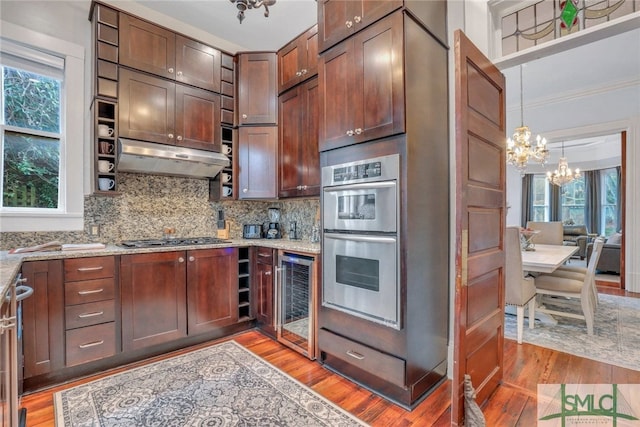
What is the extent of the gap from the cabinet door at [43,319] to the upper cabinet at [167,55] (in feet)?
6.06

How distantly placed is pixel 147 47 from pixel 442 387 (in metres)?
3.77

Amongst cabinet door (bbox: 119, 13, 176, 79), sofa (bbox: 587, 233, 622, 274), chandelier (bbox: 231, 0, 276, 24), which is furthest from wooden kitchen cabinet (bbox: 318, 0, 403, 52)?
sofa (bbox: 587, 233, 622, 274)

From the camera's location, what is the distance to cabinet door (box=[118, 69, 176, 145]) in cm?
272

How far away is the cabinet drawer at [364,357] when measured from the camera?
1.94m

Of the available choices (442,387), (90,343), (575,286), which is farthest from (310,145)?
(575,286)

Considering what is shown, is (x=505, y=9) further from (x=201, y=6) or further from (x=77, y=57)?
(x=77, y=57)

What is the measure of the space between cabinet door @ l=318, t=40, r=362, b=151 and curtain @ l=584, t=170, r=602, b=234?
10.4 meters

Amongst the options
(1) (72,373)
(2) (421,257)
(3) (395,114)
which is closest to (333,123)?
(3) (395,114)

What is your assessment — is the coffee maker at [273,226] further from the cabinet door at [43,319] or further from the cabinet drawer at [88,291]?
the cabinet door at [43,319]

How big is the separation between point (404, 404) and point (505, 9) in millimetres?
2792

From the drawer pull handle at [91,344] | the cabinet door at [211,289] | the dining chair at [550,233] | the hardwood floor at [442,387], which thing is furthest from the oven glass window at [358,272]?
the dining chair at [550,233]

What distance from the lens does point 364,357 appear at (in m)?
2.12

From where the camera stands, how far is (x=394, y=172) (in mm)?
1935

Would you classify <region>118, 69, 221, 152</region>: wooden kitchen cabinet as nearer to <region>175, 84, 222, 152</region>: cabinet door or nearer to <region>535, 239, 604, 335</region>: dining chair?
<region>175, 84, 222, 152</region>: cabinet door
